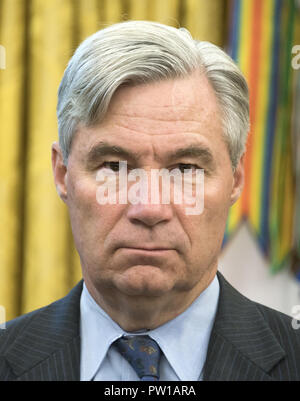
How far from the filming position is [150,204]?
848 millimetres

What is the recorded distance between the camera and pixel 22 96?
6.15ft

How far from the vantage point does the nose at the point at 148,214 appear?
84 cm

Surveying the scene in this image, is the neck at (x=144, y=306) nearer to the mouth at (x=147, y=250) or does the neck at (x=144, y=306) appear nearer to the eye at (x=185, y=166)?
the mouth at (x=147, y=250)

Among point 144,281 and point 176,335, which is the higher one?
point 144,281

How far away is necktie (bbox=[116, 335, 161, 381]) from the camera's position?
0.88 metres

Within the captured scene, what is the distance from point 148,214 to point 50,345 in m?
0.32

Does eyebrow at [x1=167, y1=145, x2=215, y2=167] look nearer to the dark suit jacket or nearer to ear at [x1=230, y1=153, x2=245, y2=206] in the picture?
ear at [x1=230, y1=153, x2=245, y2=206]

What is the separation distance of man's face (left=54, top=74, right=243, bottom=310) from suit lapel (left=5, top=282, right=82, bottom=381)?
0.11 metres

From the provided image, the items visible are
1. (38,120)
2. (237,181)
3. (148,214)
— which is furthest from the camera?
(38,120)

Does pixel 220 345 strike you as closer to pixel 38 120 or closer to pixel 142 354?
pixel 142 354

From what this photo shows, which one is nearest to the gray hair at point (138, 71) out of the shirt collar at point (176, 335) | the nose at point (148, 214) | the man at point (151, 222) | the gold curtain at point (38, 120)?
the man at point (151, 222)

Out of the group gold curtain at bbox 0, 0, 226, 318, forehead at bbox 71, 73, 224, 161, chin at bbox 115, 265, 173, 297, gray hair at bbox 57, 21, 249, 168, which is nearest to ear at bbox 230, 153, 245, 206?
gray hair at bbox 57, 21, 249, 168

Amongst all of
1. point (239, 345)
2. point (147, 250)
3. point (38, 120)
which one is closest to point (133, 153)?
point (147, 250)

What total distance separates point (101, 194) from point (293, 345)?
0.43 m
